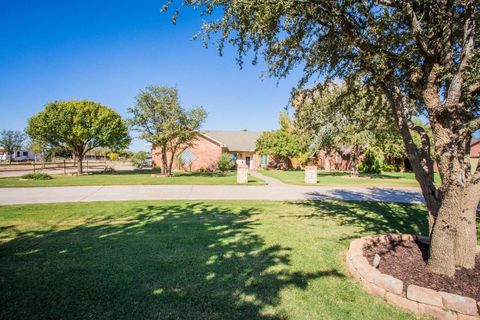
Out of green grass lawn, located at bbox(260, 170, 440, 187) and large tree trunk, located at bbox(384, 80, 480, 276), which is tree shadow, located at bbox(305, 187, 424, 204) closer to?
green grass lawn, located at bbox(260, 170, 440, 187)

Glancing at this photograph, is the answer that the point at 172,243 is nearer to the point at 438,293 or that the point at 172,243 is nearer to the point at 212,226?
the point at 212,226

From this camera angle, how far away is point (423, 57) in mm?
4551

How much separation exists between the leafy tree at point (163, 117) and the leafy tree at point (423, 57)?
18.6 metres

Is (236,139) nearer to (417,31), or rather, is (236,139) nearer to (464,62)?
(417,31)

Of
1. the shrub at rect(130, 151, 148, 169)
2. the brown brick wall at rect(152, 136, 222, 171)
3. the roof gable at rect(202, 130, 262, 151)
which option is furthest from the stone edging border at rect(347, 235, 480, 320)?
the shrub at rect(130, 151, 148, 169)

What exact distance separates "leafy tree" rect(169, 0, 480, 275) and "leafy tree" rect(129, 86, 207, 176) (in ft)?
61.0

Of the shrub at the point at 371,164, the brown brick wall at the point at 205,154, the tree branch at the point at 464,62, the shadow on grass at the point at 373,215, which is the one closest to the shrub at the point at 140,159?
the brown brick wall at the point at 205,154

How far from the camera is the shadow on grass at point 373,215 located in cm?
716

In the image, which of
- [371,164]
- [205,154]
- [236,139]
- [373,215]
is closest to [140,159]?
[205,154]

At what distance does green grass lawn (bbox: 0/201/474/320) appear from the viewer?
3307 millimetres

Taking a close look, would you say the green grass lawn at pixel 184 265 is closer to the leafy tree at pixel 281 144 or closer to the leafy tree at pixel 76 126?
the leafy tree at pixel 76 126

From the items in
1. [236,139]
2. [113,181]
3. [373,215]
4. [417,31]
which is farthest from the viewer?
[236,139]

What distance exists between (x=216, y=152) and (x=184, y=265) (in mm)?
30690

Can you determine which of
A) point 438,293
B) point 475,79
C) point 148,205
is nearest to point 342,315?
point 438,293
